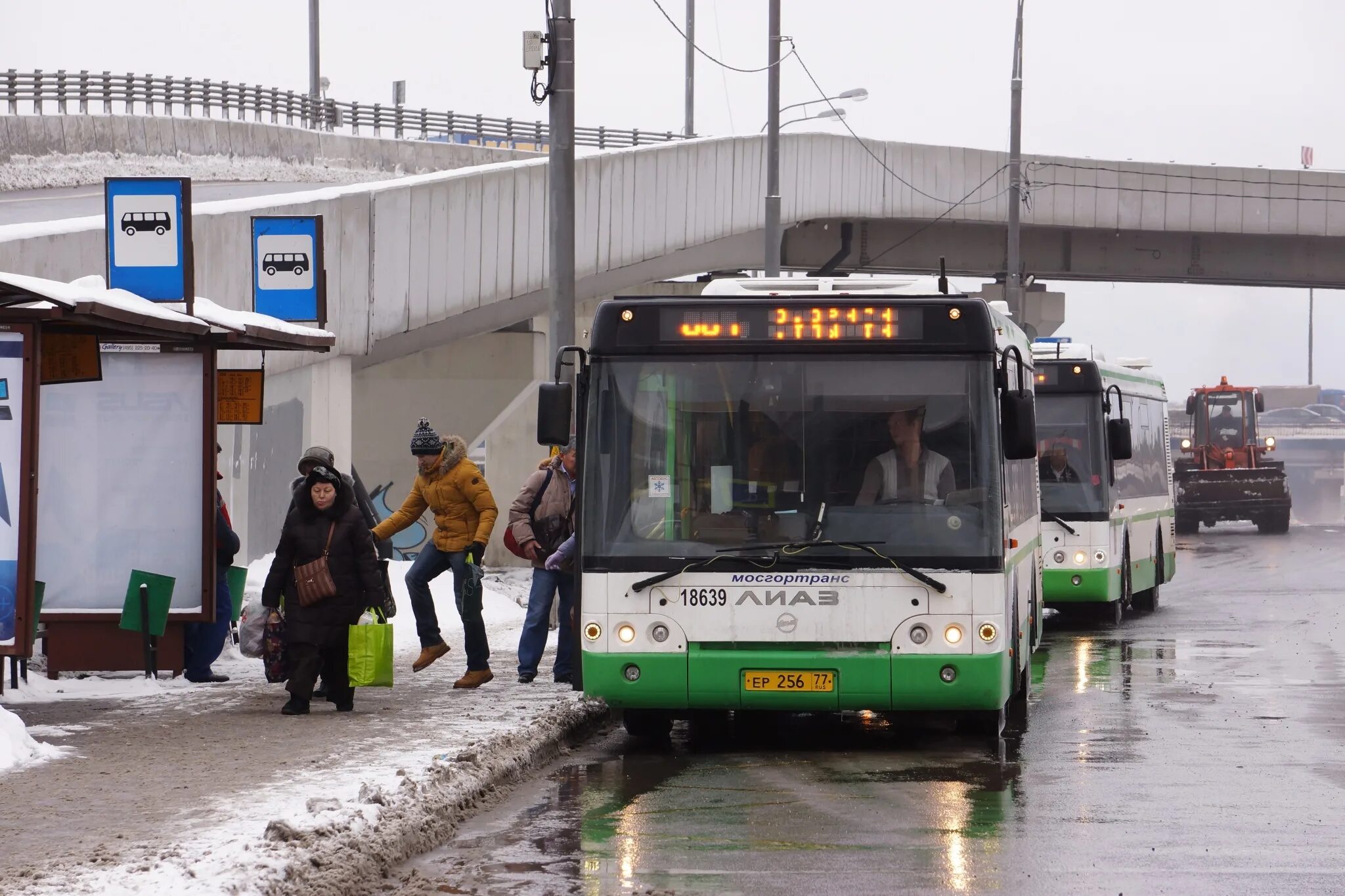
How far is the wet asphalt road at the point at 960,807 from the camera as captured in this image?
25.0ft

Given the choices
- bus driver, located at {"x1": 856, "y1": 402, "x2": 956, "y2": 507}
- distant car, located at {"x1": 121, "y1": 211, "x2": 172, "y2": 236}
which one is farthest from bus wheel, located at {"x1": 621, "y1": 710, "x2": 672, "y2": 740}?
distant car, located at {"x1": 121, "y1": 211, "x2": 172, "y2": 236}

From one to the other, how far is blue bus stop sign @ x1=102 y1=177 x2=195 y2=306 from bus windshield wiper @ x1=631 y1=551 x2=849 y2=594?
3.98 m

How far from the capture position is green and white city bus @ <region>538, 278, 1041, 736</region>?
1093 cm

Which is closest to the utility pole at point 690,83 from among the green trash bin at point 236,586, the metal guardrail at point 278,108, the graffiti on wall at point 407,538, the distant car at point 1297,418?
the metal guardrail at point 278,108

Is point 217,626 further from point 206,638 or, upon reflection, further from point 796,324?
point 796,324

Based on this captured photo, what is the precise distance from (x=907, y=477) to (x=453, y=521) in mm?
3898

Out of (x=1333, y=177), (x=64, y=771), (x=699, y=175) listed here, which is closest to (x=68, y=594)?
(x=64, y=771)

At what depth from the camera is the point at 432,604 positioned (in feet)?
45.6

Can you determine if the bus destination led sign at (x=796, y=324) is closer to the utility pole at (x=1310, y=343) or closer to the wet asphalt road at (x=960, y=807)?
the wet asphalt road at (x=960, y=807)

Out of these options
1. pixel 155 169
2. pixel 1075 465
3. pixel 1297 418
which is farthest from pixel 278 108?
pixel 1297 418

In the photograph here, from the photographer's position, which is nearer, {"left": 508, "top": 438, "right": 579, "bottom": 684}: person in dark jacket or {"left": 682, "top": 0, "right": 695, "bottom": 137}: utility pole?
{"left": 508, "top": 438, "right": 579, "bottom": 684}: person in dark jacket

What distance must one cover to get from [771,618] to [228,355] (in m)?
9.75

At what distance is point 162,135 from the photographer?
1864 inches

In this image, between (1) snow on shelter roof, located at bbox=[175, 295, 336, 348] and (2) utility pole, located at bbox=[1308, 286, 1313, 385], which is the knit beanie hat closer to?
(1) snow on shelter roof, located at bbox=[175, 295, 336, 348]
